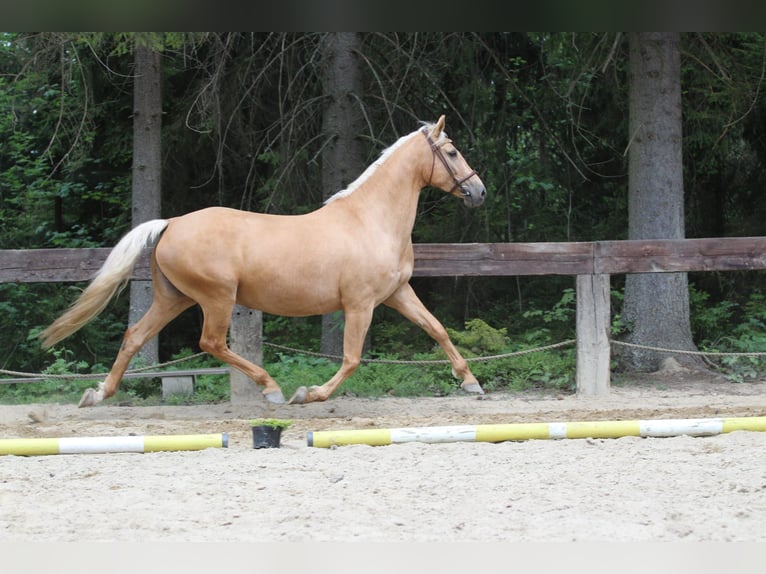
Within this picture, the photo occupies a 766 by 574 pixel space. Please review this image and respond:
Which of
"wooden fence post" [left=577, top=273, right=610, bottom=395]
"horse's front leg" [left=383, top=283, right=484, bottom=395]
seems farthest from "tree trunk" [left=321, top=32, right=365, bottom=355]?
"wooden fence post" [left=577, top=273, right=610, bottom=395]

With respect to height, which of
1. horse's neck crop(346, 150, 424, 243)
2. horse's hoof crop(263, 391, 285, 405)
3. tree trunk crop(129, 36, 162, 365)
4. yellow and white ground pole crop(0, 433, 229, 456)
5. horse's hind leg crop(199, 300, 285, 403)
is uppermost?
tree trunk crop(129, 36, 162, 365)

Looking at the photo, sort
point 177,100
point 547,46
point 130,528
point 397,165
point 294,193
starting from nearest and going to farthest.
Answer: point 130,528 → point 397,165 → point 547,46 → point 294,193 → point 177,100

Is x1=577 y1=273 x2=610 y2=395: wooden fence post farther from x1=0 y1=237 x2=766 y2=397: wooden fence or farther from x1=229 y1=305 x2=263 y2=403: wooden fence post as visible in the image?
x1=229 y1=305 x2=263 y2=403: wooden fence post

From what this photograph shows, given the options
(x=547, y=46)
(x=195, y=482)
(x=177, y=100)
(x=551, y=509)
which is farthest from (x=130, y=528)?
(x=177, y=100)

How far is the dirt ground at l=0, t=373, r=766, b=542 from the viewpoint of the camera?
11.0 feet

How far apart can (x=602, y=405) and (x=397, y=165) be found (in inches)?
103

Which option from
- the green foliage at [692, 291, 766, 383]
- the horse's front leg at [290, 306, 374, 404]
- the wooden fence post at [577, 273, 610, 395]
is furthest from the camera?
the green foliage at [692, 291, 766, 383]

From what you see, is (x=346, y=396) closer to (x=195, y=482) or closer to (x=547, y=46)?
(x=195, y=482)

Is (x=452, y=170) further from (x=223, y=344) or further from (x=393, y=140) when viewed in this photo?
(x=393, y=140)

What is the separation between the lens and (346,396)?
793cm

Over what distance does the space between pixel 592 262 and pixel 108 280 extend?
4.09 metres

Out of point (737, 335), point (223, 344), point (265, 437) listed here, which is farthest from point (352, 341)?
point (737, 335)

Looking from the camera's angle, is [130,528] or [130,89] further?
[130,89]

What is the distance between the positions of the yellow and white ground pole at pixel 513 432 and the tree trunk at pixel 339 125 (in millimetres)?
5137
